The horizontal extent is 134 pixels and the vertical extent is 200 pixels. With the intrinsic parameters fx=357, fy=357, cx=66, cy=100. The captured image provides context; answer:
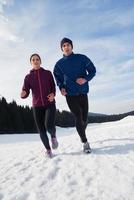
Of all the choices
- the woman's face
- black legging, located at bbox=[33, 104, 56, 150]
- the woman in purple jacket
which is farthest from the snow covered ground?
the woman's face

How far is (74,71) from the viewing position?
7.89 metres

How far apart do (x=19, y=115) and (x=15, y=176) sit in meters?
64.0

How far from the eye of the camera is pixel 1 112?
65.2 m

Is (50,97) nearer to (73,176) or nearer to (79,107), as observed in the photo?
(79,107)

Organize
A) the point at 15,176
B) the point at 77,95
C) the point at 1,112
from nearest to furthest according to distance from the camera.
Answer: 1. the point at 15,176
2. the point at 77,95
3. the point at 1,112

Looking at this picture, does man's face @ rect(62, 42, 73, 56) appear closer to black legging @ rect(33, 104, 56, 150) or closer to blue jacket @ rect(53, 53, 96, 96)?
blue jacket @ rect(53, 53, 96, 96)

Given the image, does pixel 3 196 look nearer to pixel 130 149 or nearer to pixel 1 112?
pixel 130 149

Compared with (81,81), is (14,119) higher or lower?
higher

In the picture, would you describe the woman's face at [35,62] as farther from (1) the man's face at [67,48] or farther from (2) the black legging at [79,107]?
(2) the black legging at [79,107]

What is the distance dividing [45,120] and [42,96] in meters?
0.54

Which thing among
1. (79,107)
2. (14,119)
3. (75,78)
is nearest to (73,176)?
(79,107)

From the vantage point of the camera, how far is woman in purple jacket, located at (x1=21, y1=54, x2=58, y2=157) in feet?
25.8

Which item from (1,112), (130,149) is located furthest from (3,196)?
(1,112)

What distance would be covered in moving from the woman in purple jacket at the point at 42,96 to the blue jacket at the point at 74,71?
33cm
